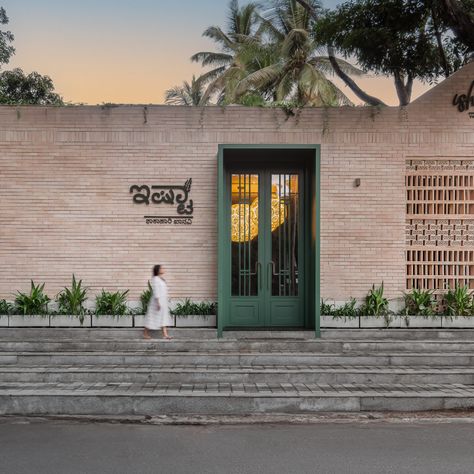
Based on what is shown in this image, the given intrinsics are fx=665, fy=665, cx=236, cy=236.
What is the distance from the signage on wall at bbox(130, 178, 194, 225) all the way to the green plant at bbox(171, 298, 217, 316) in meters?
1.58

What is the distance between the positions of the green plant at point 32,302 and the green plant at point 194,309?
95.4 inches

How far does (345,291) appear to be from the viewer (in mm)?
12688

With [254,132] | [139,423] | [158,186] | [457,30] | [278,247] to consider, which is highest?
[457,30]

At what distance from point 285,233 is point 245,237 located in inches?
31.1

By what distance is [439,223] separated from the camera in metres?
12.8

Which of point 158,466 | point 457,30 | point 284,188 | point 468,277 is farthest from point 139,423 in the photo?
point 457,30

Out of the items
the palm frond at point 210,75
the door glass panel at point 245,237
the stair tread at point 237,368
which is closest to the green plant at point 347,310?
the door glass panel at point 245,237

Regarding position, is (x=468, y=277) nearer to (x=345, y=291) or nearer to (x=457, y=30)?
(x=345, y=291)

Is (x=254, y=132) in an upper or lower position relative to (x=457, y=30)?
lower

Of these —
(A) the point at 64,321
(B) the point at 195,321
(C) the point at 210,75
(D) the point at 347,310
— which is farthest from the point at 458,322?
(C) the point at 210,75

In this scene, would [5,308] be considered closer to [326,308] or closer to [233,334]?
[233,334]

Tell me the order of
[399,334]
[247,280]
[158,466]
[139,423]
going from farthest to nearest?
[247,280] < [399,334] < [139,423] < [158,466]

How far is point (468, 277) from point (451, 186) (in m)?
1.78

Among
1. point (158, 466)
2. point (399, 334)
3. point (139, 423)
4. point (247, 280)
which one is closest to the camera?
point (158, 466)
